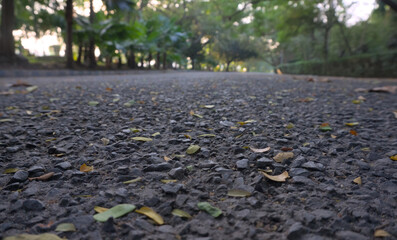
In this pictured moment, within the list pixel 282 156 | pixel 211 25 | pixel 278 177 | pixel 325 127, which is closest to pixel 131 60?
pixel 211 25

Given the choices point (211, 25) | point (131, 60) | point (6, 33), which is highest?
point (211, 25)

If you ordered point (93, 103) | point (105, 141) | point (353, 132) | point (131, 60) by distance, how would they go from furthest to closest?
point (131, 60), point (93, 103), point (353, 132), point (105, 141)

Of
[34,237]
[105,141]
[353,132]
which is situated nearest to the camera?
[34,237]

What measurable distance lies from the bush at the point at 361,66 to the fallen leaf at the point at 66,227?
38.3 feet

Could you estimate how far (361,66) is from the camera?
10.8 m

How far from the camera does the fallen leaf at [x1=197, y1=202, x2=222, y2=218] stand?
100cm

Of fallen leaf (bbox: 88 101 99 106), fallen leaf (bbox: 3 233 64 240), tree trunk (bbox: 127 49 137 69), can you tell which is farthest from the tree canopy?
fallen leaf (bbox: 3 233 64 240)

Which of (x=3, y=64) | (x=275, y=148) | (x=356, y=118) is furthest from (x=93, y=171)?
(x=3, y=64)

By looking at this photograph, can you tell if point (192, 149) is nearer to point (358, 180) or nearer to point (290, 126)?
point (358, 180)

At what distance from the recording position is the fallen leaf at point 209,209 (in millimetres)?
999

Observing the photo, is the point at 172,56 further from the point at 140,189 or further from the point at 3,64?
the point at 140,189

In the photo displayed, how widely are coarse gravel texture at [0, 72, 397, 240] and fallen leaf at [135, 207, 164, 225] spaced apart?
15 mm

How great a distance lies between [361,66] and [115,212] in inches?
480

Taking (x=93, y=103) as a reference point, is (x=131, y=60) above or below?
above
